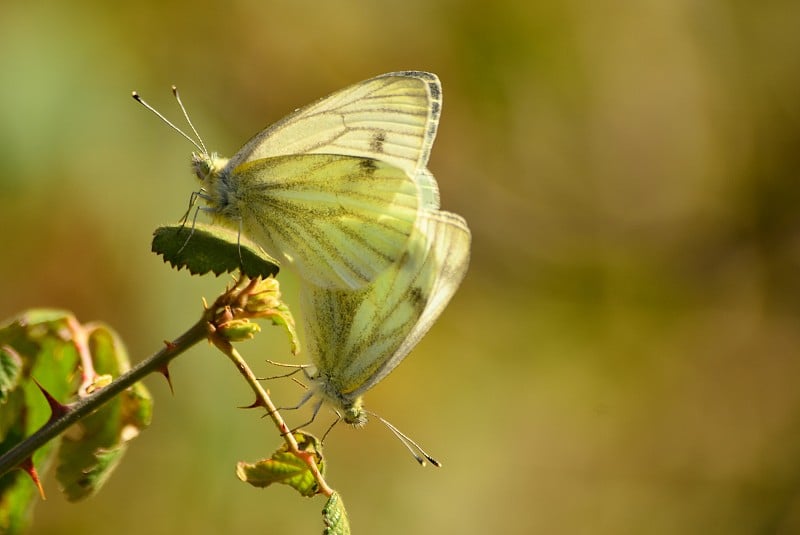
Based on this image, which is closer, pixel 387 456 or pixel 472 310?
pixel 387 456

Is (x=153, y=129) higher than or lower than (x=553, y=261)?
higher

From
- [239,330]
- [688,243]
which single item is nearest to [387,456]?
[688,243]

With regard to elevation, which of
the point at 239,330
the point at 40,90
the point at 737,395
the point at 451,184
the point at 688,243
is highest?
the point at 40,90

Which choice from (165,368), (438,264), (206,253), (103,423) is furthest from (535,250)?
(165,368)

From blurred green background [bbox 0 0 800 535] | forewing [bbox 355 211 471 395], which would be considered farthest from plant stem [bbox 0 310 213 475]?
blurred green background [bbox 0 0 800 535]

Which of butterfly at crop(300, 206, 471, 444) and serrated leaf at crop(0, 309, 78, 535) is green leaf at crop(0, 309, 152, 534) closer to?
serrated leaf at crop(0, 309, 78, 535)

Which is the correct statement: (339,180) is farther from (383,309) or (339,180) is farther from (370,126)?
(383,309)

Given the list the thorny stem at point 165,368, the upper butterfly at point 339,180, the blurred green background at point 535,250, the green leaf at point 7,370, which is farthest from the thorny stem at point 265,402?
the blurred green background at point 535,250

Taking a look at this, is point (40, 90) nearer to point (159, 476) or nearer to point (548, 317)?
point (159, 476)
